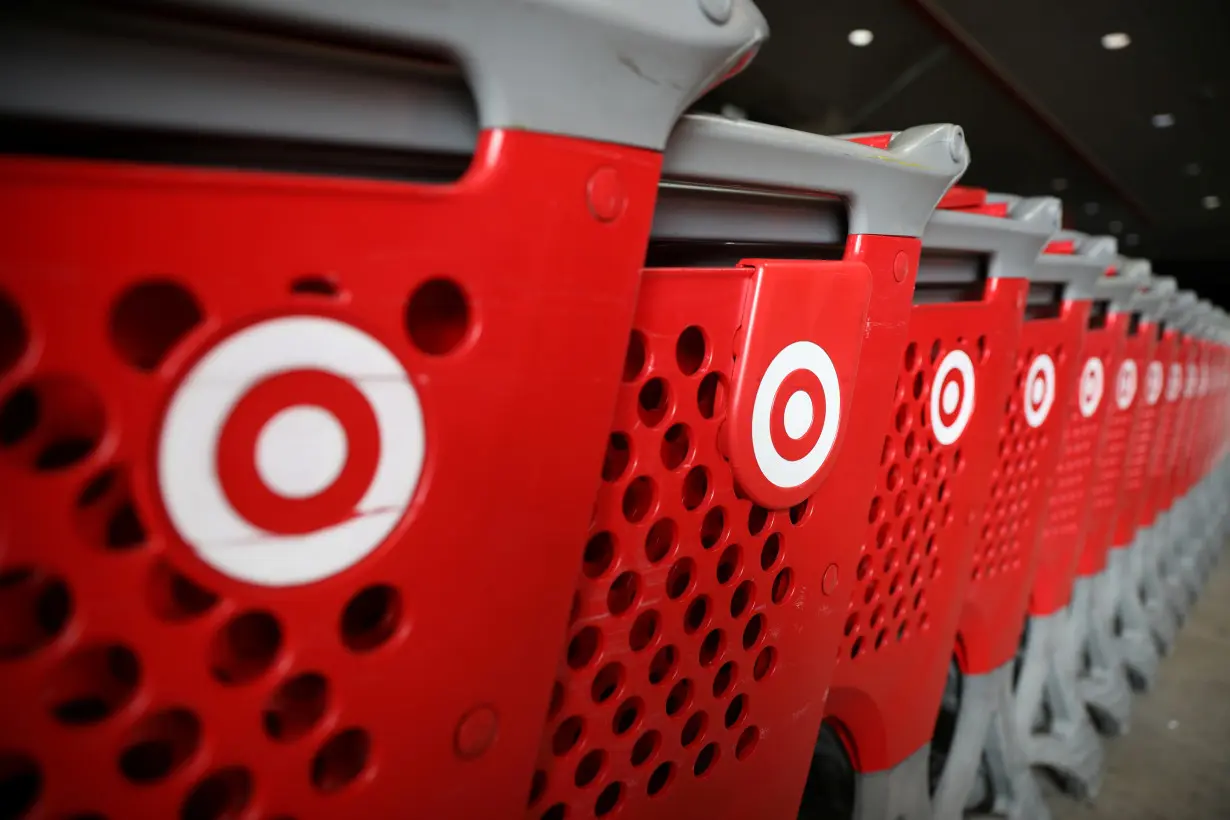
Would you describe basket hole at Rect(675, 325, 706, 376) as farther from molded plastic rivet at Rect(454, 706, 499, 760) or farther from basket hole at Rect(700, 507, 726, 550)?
molded plastic rivet at Rect(454, 706, 499, 760)

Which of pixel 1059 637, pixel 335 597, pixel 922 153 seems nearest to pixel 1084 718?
pixel 1059 637

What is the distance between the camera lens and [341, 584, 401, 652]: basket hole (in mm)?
406

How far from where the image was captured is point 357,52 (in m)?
0.36

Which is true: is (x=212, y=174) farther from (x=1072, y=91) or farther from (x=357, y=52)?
(x=1072, y=91)

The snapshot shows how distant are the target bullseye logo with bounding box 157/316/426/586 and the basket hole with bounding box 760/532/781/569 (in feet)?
1.17

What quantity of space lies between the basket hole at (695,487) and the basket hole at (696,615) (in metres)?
0.08

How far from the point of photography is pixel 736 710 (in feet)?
2.21

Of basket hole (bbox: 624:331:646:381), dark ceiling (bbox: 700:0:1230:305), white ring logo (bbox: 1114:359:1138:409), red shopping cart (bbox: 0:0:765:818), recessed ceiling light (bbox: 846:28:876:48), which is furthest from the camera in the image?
recessed ceiling light (bbox: 846:28:876:48)

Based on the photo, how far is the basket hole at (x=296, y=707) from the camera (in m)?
0.39

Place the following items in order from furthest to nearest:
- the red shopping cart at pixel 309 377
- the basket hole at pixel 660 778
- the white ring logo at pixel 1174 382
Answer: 1. the white ring logo at pixel 1174 382
2. the basket hole at pixel 660 778
3. the red shopping cart at pixel 309 377

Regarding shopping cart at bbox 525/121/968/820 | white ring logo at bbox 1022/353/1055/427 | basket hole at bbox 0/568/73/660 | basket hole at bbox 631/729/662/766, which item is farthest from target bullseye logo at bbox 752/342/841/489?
white ring logo at bbox 1022/353/1055/427

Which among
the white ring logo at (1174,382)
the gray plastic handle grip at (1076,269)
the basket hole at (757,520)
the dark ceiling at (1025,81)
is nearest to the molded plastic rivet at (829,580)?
the basket hole at (757,520)

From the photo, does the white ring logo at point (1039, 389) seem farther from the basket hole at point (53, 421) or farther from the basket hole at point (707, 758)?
the basket hole at point (53, 421)

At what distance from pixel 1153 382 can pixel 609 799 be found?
6.46 feet
